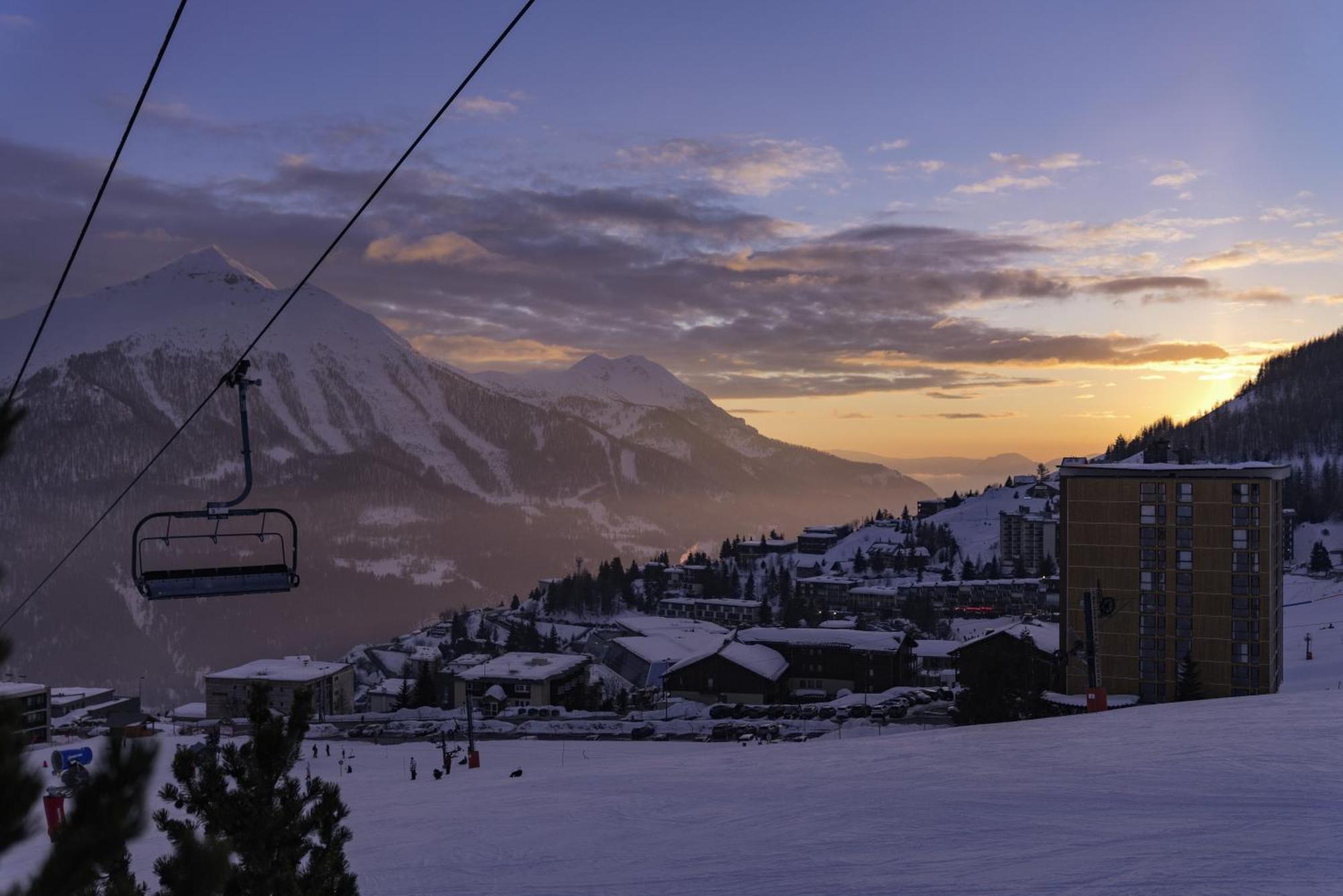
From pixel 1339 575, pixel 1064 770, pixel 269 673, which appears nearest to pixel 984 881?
pixel 1064 770

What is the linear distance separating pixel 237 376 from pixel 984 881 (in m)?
11.2

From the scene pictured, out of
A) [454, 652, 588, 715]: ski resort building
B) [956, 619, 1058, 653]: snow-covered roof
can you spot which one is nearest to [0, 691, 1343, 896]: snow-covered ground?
[956, 619, 1058, 653]: snow-covered roof

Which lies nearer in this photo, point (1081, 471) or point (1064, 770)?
point (1064, 770)

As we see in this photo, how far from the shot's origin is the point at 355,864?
19.2 metres

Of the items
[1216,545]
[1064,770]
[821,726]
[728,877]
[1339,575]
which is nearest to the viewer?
[728,877]

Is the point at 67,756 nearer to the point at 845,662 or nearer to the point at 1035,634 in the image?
the point at 845,662

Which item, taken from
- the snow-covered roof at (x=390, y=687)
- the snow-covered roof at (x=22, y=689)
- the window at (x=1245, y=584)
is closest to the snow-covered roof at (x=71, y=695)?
the snow-covered roof at (x=22, y=689)

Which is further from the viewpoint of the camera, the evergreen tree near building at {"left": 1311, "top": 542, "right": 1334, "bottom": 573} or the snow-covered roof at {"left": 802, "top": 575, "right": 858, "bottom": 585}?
the snow-covered roof at {"left": 802, "top": 575, "right": 858, "bottom": 585}

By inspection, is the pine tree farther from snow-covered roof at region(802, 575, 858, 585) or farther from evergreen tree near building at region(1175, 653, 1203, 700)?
snow-covered roof at region(802, 575, 858, 585)

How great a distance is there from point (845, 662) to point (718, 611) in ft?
181

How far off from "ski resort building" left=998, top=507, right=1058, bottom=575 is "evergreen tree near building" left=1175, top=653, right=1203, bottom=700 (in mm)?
113516

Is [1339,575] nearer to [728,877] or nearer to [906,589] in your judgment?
[906,589]

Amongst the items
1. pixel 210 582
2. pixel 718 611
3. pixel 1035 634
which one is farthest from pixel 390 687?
pixel 210 582

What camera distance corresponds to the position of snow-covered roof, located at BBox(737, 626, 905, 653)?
Result: 84188mm
